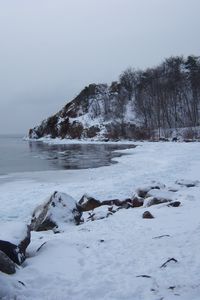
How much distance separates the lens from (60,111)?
376 ft

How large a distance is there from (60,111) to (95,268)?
108786 mm

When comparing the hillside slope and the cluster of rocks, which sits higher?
the hillside slope

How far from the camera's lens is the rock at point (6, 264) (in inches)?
270

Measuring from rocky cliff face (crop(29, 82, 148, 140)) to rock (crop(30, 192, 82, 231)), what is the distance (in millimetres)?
64879

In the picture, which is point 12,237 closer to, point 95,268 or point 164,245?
point 95,268

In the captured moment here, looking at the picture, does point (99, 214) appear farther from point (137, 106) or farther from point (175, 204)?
point (137, 106)

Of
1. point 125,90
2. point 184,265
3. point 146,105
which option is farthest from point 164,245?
point 125,90

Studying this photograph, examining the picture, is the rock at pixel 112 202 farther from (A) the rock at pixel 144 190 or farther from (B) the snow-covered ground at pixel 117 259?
(B) the snow-covered ground at pixel 117 259

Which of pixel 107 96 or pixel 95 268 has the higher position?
pixel 107 96

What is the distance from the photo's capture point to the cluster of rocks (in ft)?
24.5

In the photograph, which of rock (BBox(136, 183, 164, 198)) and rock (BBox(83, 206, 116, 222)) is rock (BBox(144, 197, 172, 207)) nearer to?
rock (BBox(83, 206, 116, 222))

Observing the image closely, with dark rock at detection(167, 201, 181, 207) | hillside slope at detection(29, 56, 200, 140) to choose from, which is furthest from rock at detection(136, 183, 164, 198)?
hillside slope at detection(29, 56, 200, 140)

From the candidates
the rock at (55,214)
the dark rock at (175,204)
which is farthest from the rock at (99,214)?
the dark rock at (175,204)

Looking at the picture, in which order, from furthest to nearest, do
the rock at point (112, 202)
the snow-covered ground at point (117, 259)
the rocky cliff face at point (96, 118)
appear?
the rocky cliff face at point (96, 118), the rock at point (112, 202), the snow-covered ground at point (117, 259)
